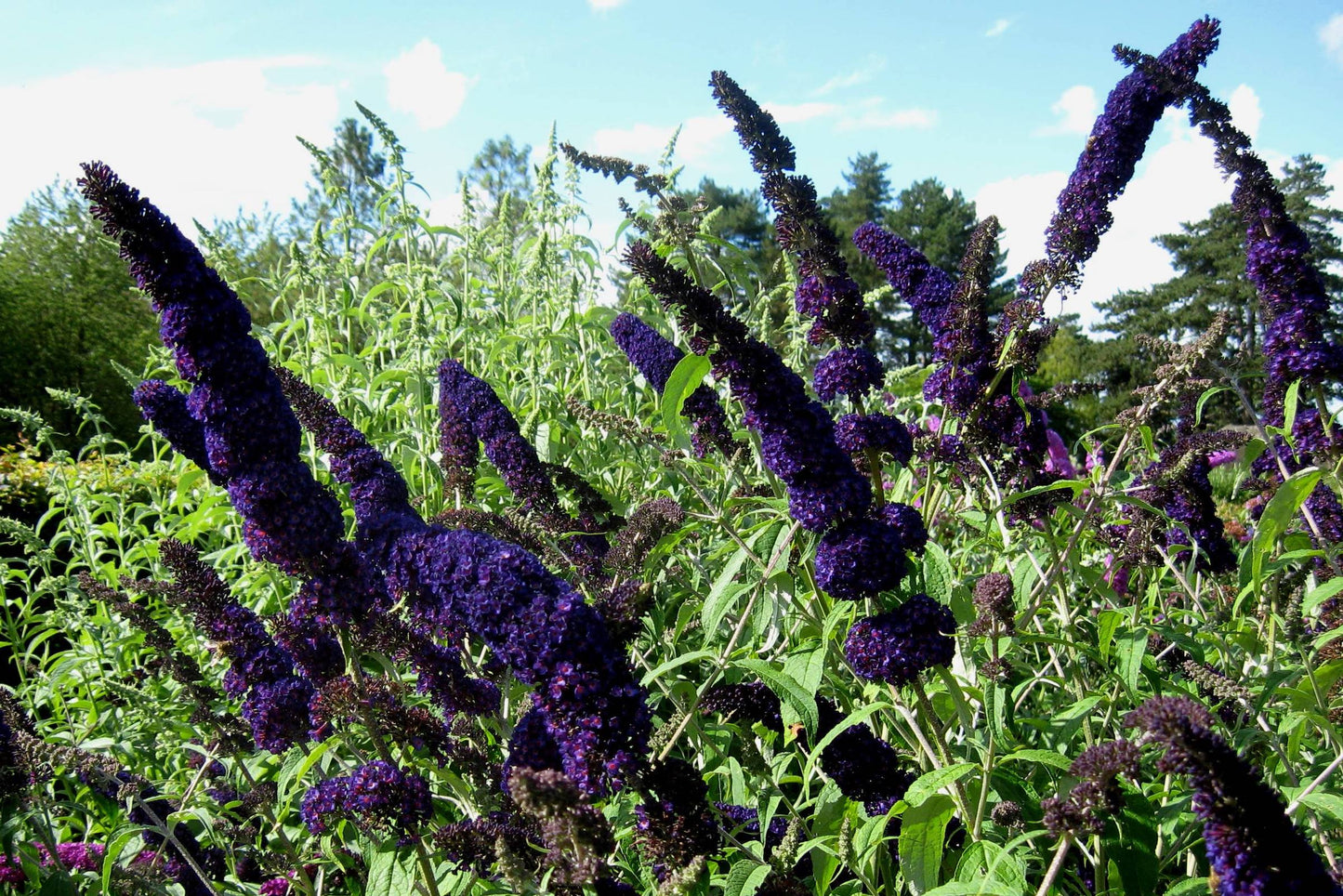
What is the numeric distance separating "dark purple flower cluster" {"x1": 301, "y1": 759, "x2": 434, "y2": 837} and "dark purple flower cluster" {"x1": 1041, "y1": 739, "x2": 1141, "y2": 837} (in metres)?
1.20

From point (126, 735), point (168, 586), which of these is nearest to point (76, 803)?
point (126, 735)

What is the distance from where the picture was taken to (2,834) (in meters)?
2.43

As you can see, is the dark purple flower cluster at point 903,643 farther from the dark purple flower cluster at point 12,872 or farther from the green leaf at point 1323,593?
the dark purple flower cluster at point 12,872

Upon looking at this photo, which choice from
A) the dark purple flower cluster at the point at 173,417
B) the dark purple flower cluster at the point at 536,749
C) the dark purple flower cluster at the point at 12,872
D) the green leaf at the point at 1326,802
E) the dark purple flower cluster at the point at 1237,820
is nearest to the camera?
the dark purple flower cluster at the point at 1237,820

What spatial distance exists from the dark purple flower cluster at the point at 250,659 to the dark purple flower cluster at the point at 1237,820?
6.44 ft

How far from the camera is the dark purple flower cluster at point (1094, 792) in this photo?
138 centimetres

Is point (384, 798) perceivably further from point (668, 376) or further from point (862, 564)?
point (668, 376)

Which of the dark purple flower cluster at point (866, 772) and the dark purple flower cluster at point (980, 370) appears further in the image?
the dark purple flower cluster at point (980, 370)

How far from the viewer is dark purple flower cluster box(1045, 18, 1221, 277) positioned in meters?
2.54

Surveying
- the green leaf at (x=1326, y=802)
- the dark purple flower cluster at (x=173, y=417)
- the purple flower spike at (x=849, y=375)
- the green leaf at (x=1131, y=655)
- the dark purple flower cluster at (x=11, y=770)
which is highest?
the dark purple flower cluster at (x=173, y=417)

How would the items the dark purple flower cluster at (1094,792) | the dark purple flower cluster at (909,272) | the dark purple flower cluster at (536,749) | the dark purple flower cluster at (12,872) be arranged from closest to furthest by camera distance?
1. the dark purple flower cluster at (1094,792)
2. the dark purple flower cluster at (536,749)
3. the dark purple flower cluster at (12,872)
4. the dark purple flower cluster at (909,272)

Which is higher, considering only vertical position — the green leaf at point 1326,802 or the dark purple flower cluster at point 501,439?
the dark purple flower cluster at point 501,439

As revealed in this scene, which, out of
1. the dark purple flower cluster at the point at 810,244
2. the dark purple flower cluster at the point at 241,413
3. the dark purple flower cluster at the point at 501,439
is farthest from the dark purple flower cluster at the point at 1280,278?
the dark purple flower cluster at the point at 241,413

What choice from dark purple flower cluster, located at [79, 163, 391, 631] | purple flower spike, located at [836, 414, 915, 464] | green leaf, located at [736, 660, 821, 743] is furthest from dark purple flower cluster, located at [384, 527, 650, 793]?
purple flower spike, located at [836, 414, 915, 464]
